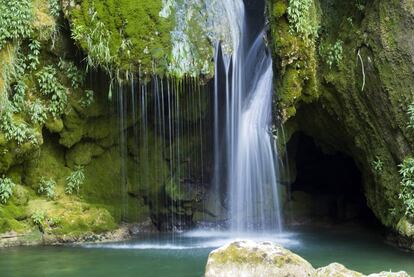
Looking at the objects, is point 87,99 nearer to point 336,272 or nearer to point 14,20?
point 14,20

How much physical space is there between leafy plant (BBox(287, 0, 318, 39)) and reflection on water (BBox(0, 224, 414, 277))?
14.9 ft

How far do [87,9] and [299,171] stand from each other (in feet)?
26.4

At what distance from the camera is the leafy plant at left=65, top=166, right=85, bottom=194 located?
13.6 metres

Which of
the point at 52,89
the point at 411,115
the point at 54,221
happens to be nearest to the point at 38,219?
the point at 54,221

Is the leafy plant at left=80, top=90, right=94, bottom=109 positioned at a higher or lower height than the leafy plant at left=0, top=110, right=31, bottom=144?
higher

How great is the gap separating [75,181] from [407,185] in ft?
24.5

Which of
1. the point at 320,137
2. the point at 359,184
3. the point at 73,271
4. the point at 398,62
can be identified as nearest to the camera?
the point at 73,271

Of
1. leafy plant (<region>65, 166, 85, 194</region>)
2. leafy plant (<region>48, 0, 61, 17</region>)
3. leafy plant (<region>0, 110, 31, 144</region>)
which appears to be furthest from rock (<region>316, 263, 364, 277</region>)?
leafy plant (<region>48, 0, 61, 17</region>)

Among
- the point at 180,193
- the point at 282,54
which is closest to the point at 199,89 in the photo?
the point at 282,54

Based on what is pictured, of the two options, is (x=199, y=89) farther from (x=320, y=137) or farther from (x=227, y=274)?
(x=227, y=274)

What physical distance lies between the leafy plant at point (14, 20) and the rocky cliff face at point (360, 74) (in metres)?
5.28

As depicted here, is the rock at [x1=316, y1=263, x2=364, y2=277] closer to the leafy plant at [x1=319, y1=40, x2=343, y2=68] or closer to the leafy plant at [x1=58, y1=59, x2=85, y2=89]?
the leafy plant at [x1=319, y1=40, x2=343, y2=68]

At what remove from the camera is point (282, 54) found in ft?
39.2

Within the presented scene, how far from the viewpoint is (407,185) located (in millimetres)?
11312
